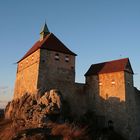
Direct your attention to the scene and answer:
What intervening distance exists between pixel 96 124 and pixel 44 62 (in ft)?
42.6

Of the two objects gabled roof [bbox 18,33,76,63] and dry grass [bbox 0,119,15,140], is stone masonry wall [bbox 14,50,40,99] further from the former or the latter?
dry grass [bbox 0,119,15,140]

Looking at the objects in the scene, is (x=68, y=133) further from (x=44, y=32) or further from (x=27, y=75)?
(x=44, y=32)

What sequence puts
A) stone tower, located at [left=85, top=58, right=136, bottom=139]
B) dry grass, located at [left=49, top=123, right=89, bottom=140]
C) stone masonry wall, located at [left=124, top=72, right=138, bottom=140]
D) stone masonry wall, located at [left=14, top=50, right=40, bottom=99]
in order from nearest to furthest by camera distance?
dry grass, located at [left=49, top=123, right=89, bottom=140] → stone masonry wall, located at [left=124, top=72, right=138, bottom=140] → stone tower, located at [left=85, top=58, right=136, bottom=139] → stone masonry wall, located at [left=14, top=50, right=40, bottom=99]

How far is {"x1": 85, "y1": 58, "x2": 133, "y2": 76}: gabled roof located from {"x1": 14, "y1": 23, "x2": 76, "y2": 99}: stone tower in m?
4.03

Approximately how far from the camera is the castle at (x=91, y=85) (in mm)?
38531

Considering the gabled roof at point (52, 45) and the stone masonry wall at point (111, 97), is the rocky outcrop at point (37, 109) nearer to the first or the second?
the stone masonry wall at point (111, 97)

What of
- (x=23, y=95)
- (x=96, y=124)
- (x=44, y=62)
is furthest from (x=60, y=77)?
(x=96, y=124)

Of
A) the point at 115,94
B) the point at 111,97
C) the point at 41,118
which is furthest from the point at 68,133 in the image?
the point at 115,94

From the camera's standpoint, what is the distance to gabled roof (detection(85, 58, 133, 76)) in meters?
40.8

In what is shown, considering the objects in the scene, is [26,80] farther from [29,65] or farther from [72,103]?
[72,103]

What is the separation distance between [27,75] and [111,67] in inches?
567

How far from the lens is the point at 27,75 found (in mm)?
42281

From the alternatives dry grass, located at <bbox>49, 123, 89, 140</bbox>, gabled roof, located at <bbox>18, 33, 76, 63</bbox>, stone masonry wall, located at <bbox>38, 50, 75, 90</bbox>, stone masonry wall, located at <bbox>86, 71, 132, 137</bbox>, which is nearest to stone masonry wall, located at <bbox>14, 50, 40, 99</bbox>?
stone masonry wall, located at <bbox>38, 50, 75, 90</bbox>

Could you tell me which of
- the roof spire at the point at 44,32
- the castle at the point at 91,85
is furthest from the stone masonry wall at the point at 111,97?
the roof spire at the point at 44,32
